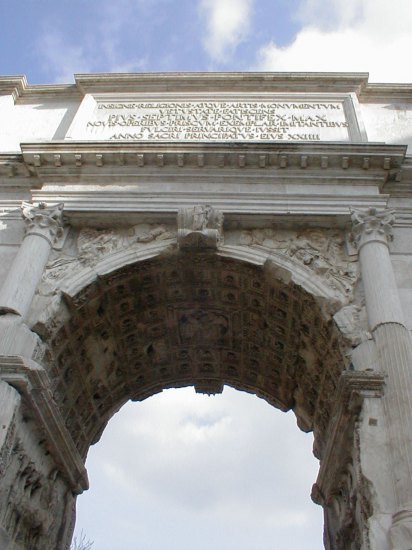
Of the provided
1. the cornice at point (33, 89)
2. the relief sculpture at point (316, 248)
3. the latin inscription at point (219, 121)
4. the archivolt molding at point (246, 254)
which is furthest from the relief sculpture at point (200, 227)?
the cornice at point (33, 89)

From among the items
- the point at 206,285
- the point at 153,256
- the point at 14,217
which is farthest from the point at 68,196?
the point at 206,285

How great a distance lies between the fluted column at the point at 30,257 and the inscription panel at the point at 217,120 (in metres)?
2.35

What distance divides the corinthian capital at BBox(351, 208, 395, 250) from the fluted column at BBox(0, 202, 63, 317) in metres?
5.26

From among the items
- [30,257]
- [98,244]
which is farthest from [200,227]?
[30,257]

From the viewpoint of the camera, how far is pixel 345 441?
8539 millimetres

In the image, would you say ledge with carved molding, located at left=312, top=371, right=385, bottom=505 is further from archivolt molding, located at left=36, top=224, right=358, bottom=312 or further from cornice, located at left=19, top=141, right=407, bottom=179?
cornice, located at left=19, top=141, right=407, bottom=179

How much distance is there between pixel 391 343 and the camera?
27.4 feet

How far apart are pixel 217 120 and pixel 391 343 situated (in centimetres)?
667

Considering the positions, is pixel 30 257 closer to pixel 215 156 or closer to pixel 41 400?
pixel 41 400

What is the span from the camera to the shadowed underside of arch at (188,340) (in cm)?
1021

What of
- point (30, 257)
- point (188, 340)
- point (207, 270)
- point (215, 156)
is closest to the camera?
point (30, 257)

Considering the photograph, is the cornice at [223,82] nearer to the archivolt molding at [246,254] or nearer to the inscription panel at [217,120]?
the inscription panel at [217,120]

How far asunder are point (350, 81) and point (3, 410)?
10.1m

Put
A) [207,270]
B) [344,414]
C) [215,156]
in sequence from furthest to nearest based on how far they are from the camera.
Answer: [215,156] → [207,270] → [344,414]
